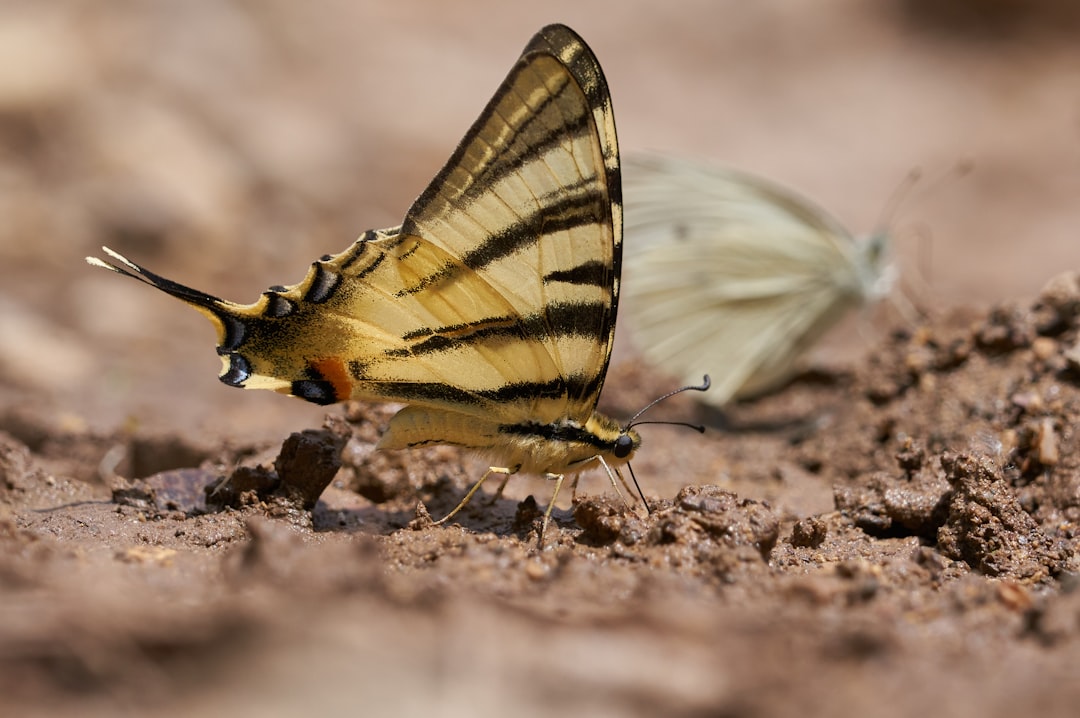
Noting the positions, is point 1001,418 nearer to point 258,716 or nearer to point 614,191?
point 614,191

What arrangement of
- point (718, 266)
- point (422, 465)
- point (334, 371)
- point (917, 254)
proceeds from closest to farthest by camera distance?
point (334, 371) → point (422, 465) → point (718, 266) → point (917, 254)

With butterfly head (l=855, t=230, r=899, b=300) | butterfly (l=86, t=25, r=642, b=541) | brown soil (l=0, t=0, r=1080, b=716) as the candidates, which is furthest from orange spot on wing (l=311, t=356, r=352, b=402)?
butterfly head (l=855, t=230, r=899, b=300)

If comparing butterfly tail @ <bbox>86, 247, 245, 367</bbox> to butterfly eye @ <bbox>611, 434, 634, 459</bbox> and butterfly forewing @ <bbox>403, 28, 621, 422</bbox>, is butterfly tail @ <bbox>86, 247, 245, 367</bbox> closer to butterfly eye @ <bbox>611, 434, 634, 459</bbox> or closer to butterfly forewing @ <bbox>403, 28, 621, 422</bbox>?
butterfly forewing @ <bbox>403, 28, 621, 422</bbox>

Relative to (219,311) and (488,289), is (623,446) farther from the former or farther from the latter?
(219,311)

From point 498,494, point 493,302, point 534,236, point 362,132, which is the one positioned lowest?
point 498,494

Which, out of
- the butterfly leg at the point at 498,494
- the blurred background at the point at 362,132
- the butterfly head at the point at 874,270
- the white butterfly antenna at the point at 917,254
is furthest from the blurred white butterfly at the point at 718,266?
the butterfly leg at the point at 498,494

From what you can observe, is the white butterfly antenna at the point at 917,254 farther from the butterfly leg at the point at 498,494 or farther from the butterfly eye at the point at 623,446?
the butterfly leg at the point at 498,494

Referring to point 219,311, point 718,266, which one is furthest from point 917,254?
point 219,311
